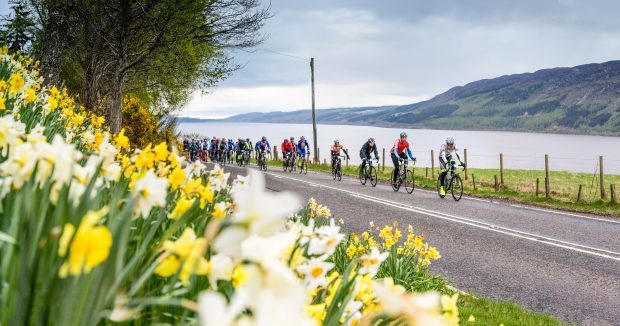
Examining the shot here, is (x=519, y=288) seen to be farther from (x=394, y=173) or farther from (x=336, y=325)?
(x=394, y=173)

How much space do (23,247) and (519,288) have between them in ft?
25.0

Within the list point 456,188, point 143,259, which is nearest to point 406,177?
point 456,188

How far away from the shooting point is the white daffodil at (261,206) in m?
0.73

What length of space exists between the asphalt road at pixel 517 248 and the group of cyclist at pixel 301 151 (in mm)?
1514

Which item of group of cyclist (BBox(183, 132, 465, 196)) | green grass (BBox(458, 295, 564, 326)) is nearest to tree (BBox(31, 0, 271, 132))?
group of cyclist (BBox(183, 132, 465, 196))

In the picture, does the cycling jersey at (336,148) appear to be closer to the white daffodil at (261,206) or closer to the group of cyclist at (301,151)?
the group of cyclist at (301,151)

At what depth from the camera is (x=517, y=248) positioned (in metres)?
9.96

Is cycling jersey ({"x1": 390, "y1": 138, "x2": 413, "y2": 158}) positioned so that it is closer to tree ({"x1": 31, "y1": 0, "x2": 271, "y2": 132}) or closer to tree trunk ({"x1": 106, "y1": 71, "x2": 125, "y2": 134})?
tree ({"x1": 31, "y1": 0, "x2": 271, "y2": 132})

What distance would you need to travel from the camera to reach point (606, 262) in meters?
9.04

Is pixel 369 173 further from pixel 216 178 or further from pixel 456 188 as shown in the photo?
pixel 216 178

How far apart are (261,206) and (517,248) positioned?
1023cm

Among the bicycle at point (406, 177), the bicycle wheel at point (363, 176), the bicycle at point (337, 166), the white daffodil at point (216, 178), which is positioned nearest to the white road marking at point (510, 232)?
the bicycle at point (406, 177)

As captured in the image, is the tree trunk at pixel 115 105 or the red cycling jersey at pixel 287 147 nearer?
the tree trunk at pixel 115 105

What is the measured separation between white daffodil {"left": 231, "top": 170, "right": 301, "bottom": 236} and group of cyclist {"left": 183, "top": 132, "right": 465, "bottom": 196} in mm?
6622
